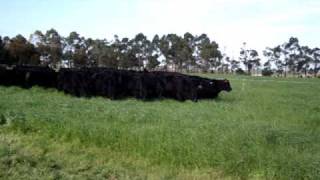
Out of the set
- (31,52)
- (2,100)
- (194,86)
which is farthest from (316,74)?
(2,100)

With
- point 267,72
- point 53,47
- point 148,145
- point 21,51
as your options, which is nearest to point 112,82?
point 148,145

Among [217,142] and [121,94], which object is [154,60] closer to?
[121,94]

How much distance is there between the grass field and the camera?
9.05 m

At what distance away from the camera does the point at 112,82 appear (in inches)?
912

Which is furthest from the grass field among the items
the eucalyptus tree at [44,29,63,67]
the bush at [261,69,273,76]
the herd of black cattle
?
the bush at [261,69,273,76]

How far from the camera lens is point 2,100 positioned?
17.6 metres

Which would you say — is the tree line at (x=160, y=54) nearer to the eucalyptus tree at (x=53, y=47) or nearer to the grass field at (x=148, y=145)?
the eucalyptus tree at (x=53, y=47)

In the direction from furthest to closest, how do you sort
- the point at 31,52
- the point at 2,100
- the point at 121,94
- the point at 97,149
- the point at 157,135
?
the point at 31,52 < the point at 121,94 < the point at 2,100 < the point at 157,135 < the point at 97,149

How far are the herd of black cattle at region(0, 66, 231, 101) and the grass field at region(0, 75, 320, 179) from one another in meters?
7.05

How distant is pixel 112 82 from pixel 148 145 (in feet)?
40.6

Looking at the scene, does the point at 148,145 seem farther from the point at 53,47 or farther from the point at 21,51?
the point at 53,47

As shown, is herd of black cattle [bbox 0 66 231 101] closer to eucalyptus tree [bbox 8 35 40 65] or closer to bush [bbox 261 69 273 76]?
eucalyptus tree [bbox 8 35 40 65]

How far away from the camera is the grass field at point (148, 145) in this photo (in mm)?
9055

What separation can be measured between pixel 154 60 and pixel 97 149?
341ft
